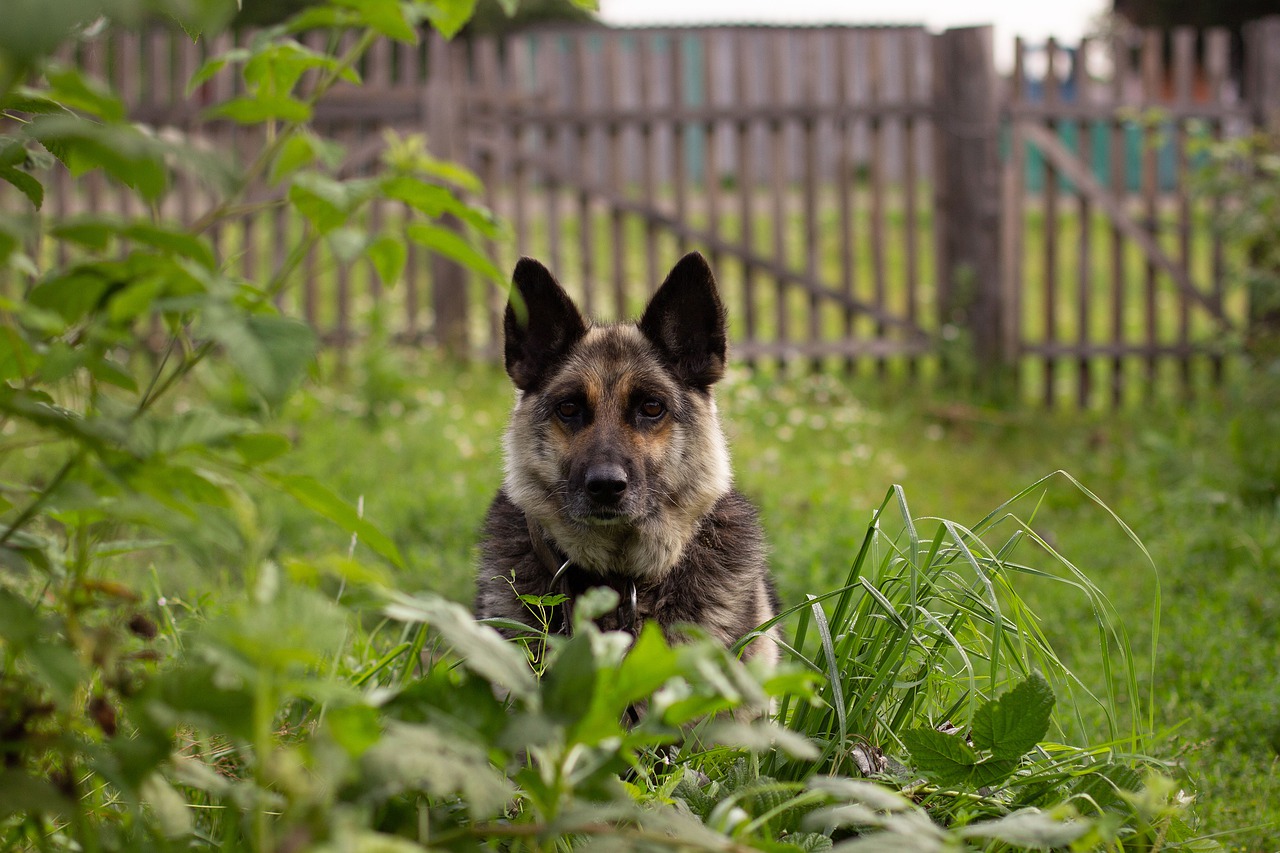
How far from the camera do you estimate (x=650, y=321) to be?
3.27 m

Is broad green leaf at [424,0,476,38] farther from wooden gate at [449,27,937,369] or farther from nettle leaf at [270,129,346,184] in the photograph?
wooden gate at [449,27,937,369]

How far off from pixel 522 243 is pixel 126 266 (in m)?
7.37

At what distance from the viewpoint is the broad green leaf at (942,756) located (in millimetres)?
1984

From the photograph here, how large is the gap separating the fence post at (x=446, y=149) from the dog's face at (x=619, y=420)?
203 inches

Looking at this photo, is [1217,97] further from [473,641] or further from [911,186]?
[473,641]

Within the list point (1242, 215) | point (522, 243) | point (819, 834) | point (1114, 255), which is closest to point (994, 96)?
point (1114, 255)

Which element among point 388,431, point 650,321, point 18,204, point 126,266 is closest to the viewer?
point 126,266

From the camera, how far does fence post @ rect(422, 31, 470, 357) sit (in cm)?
830

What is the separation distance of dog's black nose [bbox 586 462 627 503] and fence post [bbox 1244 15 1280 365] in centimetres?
527

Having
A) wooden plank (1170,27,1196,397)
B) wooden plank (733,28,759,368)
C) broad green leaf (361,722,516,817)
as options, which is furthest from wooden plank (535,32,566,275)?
broad green leaf (361,722,516,817)

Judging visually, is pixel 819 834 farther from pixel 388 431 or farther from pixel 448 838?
pixel 388 431

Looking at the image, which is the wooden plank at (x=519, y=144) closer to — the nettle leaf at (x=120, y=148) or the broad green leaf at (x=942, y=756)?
the broad green leaf at (x=942, y=756)

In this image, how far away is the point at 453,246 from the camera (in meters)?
1.43

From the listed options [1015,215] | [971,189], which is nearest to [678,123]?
[971,189]
